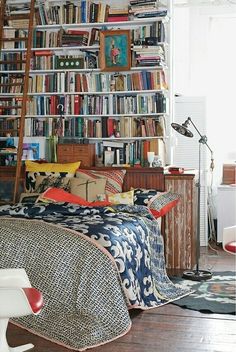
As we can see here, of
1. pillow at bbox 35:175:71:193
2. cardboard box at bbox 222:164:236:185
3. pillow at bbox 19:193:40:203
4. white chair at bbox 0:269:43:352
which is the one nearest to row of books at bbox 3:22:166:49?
pillow at bbox 35:175:71:193

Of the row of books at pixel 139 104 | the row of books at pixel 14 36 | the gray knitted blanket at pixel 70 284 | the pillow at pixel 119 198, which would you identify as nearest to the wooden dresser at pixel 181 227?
the pillow at pixel 119 198

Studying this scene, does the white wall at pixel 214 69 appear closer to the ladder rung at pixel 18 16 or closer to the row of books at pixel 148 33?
the row of books at pixel 148 33

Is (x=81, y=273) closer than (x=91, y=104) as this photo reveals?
Yes

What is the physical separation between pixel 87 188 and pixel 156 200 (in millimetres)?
677

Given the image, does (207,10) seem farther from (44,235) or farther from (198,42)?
(44,235)

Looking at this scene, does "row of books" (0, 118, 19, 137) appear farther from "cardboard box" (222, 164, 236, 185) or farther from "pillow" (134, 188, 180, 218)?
"cardboard box" (222, 164, 236, 185)

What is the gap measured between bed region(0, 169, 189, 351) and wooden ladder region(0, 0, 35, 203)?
2292 millimetres

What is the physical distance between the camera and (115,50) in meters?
6.60

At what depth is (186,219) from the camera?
616cm

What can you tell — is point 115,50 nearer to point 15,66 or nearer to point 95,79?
point 95,79

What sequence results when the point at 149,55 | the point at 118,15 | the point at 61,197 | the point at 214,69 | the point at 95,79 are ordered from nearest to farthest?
1. the point at 61,197
2. the point at 149,55
3. the point at 118,15
4. the point at 95,79
5. the point at 214,69

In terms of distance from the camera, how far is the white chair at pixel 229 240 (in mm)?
3285

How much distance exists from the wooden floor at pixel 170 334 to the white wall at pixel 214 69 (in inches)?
151

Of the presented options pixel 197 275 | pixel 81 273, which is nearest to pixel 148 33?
pixel 197 275
